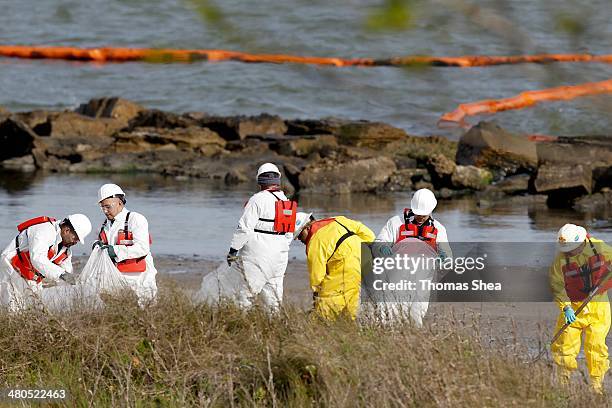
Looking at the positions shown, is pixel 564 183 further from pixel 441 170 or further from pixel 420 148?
pixel 420 148

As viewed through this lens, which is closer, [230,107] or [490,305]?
[490,305]

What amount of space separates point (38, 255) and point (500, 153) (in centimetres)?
2491

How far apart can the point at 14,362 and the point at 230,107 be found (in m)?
43.7

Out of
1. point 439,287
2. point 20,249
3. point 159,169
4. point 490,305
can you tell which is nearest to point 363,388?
point 20,249

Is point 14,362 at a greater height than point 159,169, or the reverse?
point 159,169

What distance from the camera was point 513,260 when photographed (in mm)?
19828

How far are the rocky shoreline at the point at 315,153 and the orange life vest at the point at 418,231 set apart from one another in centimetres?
1772

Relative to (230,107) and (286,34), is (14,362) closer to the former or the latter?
(286,34)

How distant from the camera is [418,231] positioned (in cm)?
1126

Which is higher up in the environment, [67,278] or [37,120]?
[37,120]

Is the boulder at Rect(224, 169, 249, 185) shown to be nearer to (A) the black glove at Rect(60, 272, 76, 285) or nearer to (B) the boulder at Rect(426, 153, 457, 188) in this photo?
(B) the boulder at Rect(426, 153, 457, 188)

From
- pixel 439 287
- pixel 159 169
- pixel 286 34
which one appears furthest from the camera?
pixel 159 169

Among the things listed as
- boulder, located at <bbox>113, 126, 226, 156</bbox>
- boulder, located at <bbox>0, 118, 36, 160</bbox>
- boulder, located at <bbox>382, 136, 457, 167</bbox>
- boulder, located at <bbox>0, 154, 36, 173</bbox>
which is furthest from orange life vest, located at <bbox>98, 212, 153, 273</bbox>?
boulder, located at <bbox>0, 118, 36, 160</bbox>

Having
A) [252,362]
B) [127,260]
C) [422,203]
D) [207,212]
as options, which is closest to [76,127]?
[207,212]
